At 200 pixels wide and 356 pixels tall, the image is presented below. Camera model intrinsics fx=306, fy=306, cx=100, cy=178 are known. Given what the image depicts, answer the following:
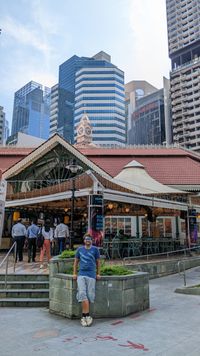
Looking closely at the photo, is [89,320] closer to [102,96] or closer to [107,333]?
[107,333]

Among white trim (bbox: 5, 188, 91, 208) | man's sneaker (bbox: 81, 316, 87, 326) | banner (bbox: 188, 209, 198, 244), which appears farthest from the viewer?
banner (bbox: 188, 209, 198, 244)

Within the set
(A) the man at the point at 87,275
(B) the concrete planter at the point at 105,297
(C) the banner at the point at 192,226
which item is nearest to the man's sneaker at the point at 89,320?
(A) the man at the point at 87,275

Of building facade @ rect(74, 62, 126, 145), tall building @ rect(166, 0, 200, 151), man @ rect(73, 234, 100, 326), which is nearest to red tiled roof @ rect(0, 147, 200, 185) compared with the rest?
man @ rect(73, 234, 100, 326)

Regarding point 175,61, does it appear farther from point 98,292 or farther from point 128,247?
point 98,292

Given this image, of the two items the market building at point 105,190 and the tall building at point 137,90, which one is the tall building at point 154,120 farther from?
the market building at point 105,190

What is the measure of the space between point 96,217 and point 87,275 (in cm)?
592

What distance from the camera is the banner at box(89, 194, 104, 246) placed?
11.7 metres

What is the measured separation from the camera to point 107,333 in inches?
204

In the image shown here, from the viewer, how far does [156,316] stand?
6125 millimetres

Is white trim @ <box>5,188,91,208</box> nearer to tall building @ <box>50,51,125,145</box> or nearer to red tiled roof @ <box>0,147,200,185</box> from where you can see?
red tiled roof @ <box>0,147,200,185</box>

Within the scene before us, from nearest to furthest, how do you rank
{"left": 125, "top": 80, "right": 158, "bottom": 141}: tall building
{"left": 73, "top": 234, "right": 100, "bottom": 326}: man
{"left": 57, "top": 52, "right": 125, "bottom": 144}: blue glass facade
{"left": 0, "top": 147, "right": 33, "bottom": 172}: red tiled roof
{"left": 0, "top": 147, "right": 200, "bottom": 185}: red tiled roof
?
{"left": 73, "top": 234, "right": 100, "bottom": 326}: man < {"left": 0, "top": 147, "right": 200, "bottom": 185}: red tiled roof < {"left": 0, "top": 147, "right": 33, "bottom": 172}: red tiled roof < {"left": 57, "top": 52, "right": 125, "bottom": 144}: blue glass facade < {"left": 125, "top": 80, "right": 158, "bottom": 141}: tall building

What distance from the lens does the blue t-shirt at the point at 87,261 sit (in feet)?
19.5

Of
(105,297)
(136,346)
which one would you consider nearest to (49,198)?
(105,297)

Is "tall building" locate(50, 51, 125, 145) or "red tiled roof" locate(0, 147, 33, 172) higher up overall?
"tall building" locate(50, 51, 125, 145)
